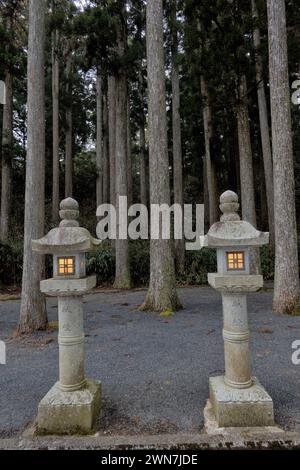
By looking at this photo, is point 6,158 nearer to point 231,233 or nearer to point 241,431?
point 231,233

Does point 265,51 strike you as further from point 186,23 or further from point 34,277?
point 34,277

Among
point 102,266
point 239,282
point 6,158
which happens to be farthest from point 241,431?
point 6,158

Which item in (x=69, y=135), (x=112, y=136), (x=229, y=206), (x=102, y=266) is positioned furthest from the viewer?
(x=69, y=135)

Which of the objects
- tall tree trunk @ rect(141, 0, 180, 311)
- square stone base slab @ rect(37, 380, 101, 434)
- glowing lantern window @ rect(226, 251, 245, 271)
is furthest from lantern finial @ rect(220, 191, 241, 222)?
tall tree trunk @ rect(141, 0, 180, 311)

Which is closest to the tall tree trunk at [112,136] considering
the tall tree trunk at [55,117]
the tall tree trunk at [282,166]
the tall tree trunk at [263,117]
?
the tall tree trunk at [55,117]

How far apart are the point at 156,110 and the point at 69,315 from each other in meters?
4.87

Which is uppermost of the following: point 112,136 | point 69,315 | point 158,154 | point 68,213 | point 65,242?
point 112,136

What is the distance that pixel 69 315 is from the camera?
2.40 metres

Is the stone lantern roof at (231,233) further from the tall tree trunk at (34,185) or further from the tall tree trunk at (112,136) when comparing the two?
the tall tree trunk at (112,136)

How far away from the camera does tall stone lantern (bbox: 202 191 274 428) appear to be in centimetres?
223

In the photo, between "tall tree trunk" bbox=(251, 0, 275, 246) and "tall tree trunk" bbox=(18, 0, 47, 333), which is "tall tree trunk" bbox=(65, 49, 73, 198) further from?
"tall tree trunk" bbox=(251, 0, 275, 246)

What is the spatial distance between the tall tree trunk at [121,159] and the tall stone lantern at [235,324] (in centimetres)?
621

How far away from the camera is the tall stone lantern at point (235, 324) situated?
7.31 feet
